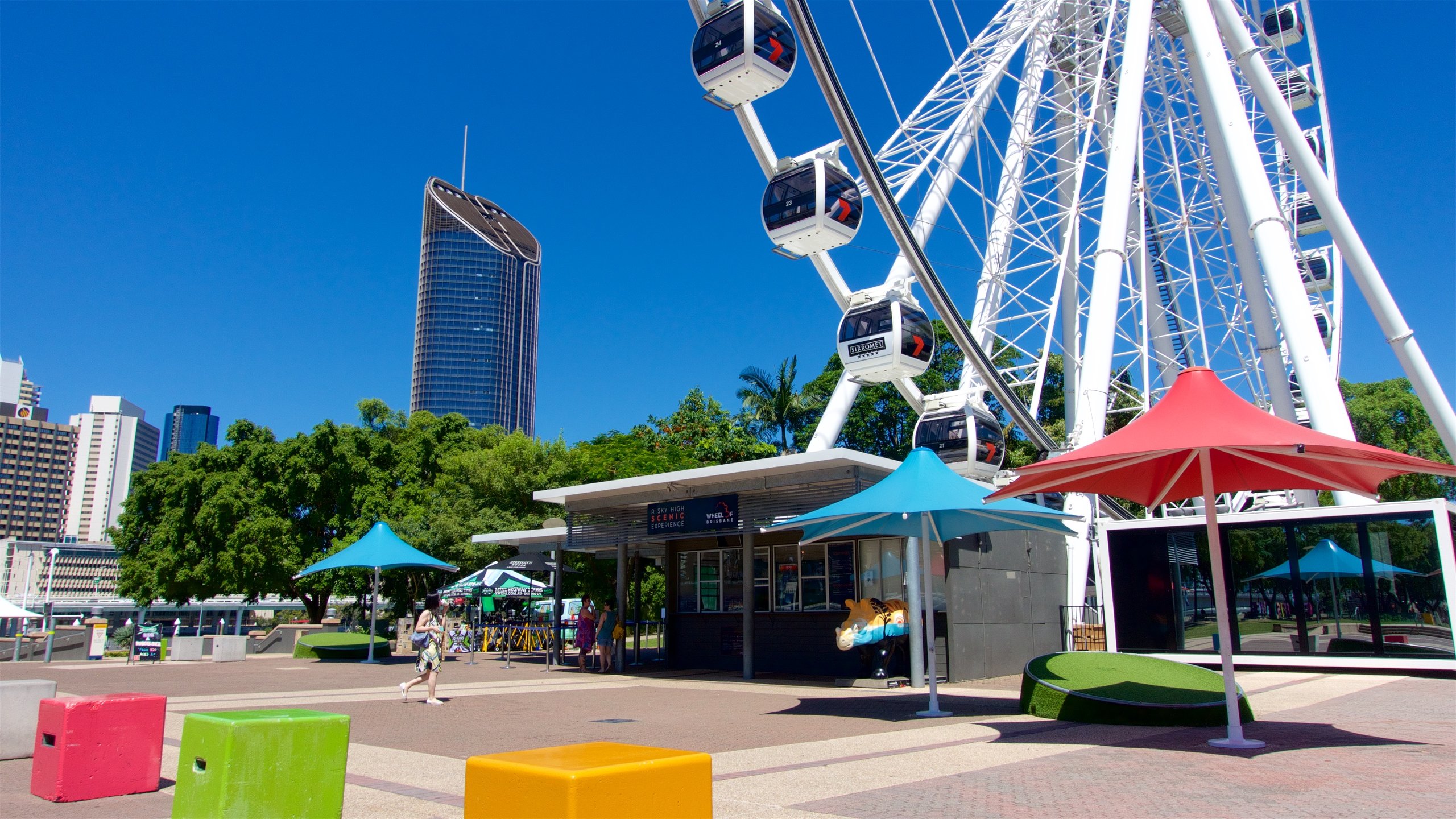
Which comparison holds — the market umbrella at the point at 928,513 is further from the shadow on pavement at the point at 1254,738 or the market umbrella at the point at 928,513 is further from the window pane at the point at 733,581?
the window pane at the point at 733,581

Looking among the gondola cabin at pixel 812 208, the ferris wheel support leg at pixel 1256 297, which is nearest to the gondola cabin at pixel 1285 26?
the ferris wheel support leg at pixel 1256 297

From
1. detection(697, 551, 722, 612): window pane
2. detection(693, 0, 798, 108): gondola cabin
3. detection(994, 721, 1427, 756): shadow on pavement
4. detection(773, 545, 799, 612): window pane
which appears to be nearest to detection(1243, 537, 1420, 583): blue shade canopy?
detection(994, 721, 1427, 756): shadow on pavement

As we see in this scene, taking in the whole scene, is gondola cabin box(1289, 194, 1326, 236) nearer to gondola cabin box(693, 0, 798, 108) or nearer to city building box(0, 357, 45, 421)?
gondola cabin box(693, 0, 798, 108)

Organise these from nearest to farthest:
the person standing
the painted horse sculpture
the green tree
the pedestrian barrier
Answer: the pedestrian barrier → the painted horse sculpture → the person standing → the green tree

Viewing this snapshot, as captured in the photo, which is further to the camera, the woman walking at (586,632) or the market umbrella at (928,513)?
the woman walking at (586,632)

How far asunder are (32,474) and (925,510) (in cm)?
21782

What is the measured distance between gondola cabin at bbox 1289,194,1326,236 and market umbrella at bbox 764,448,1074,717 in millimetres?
29287

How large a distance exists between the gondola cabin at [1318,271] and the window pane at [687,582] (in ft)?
94.8

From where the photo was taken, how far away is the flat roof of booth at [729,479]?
17047 mm

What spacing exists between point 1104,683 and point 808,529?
166 inches

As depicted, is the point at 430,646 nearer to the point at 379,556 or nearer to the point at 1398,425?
the point at 379,556

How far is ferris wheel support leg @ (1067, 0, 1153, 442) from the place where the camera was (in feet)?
70.1

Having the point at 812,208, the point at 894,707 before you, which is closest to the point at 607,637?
the point at 894,707

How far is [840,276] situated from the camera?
22422 mm
